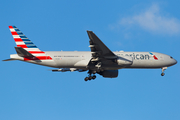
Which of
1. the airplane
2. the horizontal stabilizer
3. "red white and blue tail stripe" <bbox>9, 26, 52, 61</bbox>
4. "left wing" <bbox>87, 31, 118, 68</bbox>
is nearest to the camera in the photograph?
"left wing" <bbox>87, 31, 118, 68</bbox>

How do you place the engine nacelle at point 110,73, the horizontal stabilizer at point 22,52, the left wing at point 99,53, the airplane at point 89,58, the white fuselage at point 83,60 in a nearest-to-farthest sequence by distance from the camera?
the left wing at point 99,53 < the horizontal stabilizer at point 22,52 < the airplane at point 89,58 < the white fuselage at point 83,60 < the engine nacelle at point 110,73

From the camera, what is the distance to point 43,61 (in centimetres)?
4009

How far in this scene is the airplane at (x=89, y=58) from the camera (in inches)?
1515

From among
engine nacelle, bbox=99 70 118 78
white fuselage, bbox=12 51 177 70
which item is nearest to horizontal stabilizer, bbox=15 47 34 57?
white fuselage, bbox=12 51 177 70

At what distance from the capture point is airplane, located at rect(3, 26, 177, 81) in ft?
126

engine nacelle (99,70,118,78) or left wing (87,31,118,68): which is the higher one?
left wing (87,31,118,68)

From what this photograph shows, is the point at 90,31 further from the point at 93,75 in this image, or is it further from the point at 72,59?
the point at 93,75

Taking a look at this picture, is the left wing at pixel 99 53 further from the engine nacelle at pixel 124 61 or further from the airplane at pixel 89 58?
the engine nacelle at pixel 124 61

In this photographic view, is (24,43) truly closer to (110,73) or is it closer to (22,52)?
(22,52)

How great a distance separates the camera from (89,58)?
40969 mm

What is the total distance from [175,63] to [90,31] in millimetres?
19374

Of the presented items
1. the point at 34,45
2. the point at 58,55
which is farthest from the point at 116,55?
the point at 34,45

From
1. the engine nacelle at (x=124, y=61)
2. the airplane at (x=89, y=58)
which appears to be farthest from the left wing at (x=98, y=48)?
the engine nacelle at (x=124, y=61)

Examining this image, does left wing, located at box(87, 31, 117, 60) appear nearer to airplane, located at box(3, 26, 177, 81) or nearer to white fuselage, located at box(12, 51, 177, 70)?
airplane, located at box(3, 26, 177, 81)
